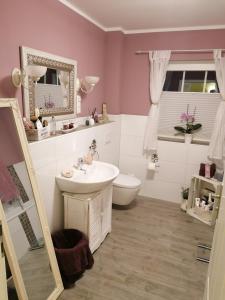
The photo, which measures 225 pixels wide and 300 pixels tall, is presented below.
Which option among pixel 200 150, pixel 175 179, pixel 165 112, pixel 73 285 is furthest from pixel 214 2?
pixel 73 285

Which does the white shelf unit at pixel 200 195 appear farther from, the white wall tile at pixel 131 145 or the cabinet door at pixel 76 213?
the cabinet door at pixel 76 213

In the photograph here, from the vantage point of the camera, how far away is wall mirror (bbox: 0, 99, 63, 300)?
154cm

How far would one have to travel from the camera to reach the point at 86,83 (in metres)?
2.80

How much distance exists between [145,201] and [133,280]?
1618 mm

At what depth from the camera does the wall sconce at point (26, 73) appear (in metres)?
1.82

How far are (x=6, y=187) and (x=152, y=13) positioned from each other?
2.39m

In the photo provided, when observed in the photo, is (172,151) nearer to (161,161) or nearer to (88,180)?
(161,161)

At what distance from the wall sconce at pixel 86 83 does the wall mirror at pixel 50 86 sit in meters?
0.14

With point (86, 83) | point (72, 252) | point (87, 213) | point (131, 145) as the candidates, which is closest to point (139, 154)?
point (131, 145)

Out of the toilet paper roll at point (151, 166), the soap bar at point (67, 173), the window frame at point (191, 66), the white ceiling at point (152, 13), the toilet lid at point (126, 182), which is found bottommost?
the toilet lid at point (126, 182)

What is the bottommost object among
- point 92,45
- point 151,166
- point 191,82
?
point 151,166

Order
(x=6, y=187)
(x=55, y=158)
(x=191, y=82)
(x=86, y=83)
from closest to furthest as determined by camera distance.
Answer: (x=6, y=187)
(x=55, y=158)
(x=86, y=83)
(x=191, y=82)

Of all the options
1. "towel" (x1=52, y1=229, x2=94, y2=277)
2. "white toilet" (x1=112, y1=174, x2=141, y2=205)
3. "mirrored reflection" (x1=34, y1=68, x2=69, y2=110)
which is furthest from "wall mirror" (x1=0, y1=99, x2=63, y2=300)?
"white toilet" (x1=112, y1=174, x2=141, y2=205)

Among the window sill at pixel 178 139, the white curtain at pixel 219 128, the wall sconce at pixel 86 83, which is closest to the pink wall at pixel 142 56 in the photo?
the white curtain at pixel 219 128
